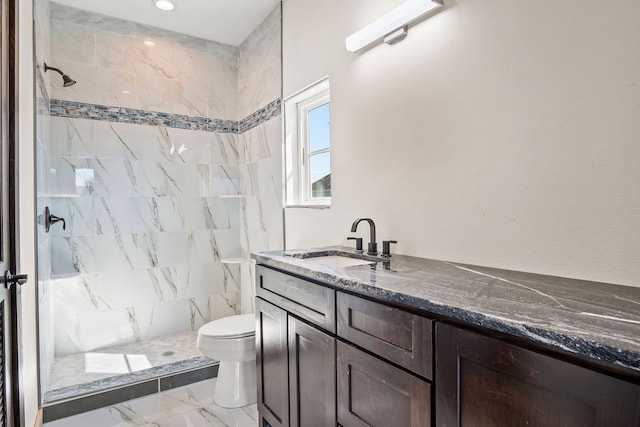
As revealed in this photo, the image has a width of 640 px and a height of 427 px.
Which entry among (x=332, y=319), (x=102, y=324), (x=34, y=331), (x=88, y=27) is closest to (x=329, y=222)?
(x=332, y=319)

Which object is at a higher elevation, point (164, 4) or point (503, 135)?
point (164, 4)

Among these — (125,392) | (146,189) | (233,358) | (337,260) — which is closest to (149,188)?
(146,189)

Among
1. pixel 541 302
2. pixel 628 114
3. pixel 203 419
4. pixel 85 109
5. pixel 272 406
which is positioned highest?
pixel 85 109

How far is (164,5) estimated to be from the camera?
2.65 meters

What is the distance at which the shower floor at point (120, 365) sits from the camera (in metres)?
2.23

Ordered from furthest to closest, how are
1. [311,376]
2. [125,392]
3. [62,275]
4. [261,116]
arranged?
[261,116], [62,275], [125,392], [311,376]

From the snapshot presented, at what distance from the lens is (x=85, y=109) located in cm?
274

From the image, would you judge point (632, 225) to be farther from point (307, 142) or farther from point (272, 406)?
point (307, 142)

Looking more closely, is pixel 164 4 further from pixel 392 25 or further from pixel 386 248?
pixel 386 248

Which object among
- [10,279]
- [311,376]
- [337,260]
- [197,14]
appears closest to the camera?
[10,279]

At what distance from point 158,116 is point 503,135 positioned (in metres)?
2.72

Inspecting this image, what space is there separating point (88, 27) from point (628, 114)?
3.37m

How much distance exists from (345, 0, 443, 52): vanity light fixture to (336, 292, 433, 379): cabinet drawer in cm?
118

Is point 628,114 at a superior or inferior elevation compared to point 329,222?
superior
